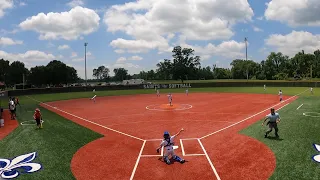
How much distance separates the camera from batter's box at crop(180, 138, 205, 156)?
15.1 meters

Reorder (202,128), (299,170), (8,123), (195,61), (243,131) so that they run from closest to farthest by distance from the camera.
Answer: (299,170) → (243,131) → (202,128) → (8,123) → (195,61)

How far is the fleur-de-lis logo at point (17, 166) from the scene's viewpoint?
12030 mm

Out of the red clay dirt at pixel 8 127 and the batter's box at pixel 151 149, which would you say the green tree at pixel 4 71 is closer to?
the red clay dirt at pixel 8 127

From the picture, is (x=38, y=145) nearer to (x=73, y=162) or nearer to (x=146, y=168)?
(x=73, y=162)

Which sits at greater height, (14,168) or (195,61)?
(195,61)

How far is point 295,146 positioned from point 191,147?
5.80 meters

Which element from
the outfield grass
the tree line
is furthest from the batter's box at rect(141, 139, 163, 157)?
the tree line

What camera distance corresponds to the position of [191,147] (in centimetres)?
1638

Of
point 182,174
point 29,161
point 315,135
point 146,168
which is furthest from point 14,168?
point 315,135

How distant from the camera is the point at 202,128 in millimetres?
22031

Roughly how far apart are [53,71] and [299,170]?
120m

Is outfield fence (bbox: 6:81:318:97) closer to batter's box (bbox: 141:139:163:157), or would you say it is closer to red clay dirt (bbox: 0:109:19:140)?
red clay dirt (bbox: 0:109:19:140)

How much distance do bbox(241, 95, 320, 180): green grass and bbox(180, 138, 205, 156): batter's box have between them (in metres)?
4.01

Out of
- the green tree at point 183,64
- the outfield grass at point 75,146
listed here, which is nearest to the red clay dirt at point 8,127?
the outfield grass at point 75,146
